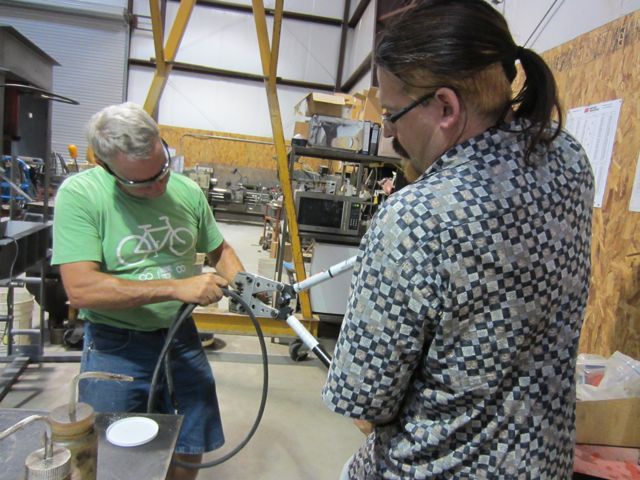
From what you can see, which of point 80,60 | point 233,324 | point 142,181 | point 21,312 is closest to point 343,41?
point 80,60

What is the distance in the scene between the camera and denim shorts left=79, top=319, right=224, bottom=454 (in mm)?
1394

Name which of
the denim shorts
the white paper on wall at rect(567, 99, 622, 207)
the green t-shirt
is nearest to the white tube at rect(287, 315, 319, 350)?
the denim shorts

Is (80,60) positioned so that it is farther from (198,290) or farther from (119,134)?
(198,290)

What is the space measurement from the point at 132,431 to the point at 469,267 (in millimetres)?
804

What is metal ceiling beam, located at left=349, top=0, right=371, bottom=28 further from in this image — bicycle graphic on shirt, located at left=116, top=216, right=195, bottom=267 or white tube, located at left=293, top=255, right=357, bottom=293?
bicycle graphic on shirt, located at left=116, top=216, right=195, bottom=267

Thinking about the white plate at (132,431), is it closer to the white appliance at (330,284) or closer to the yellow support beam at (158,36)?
the yellow support beam at (158,36)

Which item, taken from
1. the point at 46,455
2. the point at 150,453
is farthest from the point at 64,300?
the point at 46,455

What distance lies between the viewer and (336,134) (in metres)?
3.58

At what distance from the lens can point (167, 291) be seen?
1.36 meters

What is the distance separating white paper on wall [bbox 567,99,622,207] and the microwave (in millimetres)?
2012

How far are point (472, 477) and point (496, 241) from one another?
0.39 m

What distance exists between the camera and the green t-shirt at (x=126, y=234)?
51.4 inches

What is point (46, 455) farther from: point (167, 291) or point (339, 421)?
point (339, 421)

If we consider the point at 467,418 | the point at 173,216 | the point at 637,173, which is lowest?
the point at 467,418
